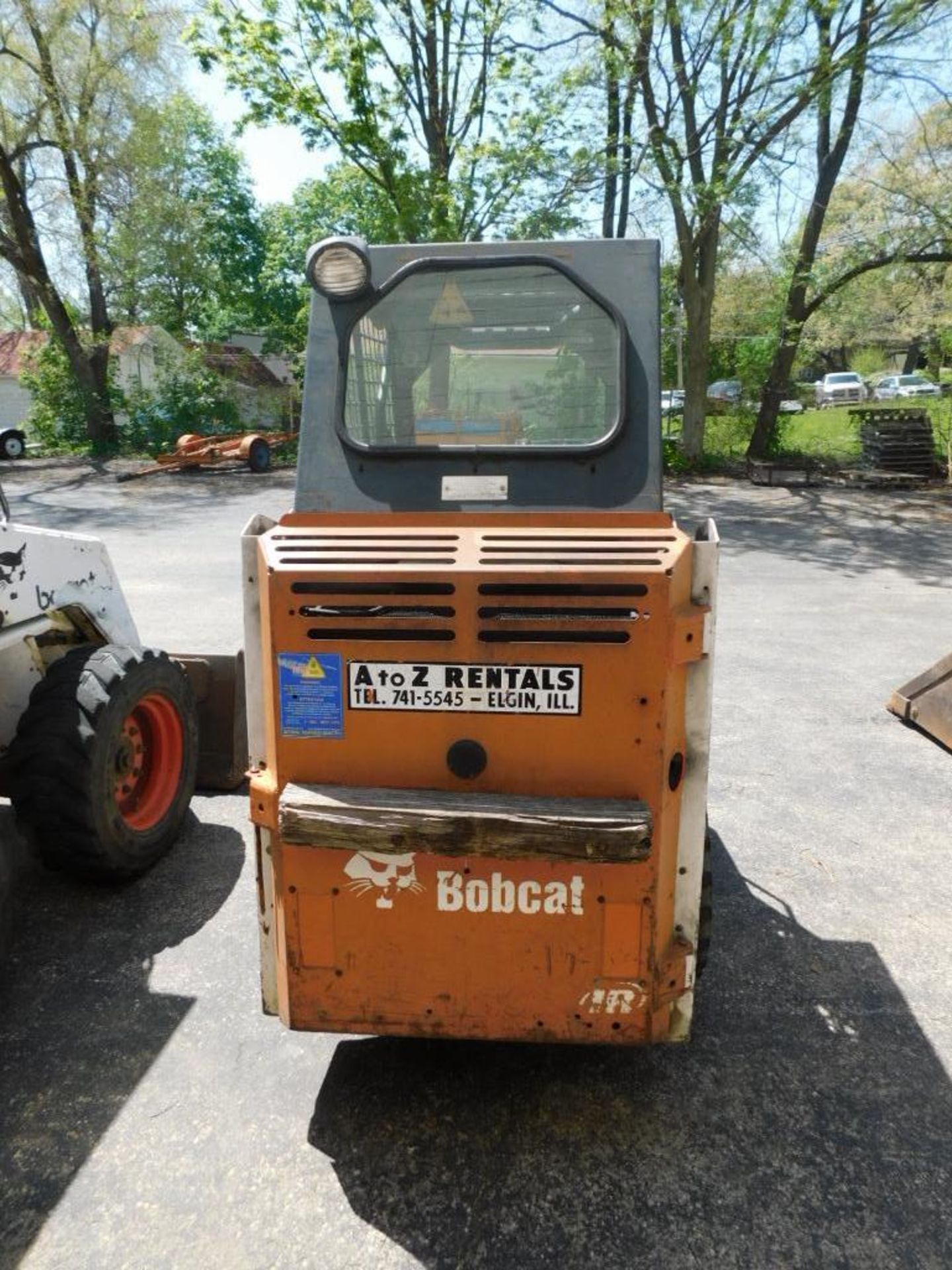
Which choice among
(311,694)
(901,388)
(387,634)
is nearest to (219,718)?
(311,694)

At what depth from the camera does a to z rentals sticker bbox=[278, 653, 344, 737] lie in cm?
247

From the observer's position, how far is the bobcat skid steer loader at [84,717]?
3.62m

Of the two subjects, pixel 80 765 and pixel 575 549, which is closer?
pixel 575 549

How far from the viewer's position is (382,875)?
2.50 metres

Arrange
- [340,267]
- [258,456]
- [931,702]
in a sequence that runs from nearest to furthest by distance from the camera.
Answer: [340,267] < [931,702] < [258,456]

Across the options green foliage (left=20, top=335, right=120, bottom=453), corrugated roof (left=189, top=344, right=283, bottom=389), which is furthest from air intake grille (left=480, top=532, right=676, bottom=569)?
corrugated roof (left=189, top=344, right=283, bottom=389)

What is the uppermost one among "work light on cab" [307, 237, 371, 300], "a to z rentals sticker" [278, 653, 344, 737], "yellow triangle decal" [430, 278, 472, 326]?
"work light on cab" [307, 237, 371, 300]

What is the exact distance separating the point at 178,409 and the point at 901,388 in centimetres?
3073

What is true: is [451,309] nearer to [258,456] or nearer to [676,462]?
[676,462]

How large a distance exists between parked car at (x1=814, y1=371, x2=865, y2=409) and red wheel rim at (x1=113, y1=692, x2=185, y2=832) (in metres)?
41.2

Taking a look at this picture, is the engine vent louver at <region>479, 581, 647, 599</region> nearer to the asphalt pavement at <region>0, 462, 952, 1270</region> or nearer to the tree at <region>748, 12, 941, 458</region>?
the asphalt pavement at <region>0, 462, 952, 1270</region>

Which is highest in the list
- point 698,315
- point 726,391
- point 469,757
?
point 698,315

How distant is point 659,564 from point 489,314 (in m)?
1.18

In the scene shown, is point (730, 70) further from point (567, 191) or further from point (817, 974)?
point (817, 974)
